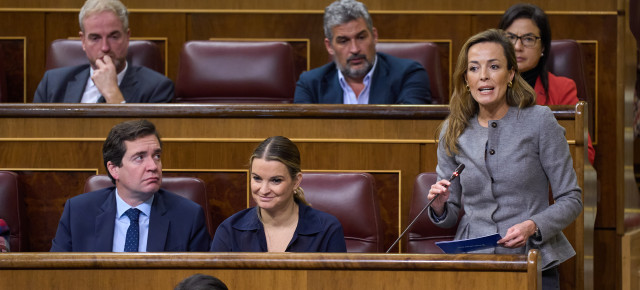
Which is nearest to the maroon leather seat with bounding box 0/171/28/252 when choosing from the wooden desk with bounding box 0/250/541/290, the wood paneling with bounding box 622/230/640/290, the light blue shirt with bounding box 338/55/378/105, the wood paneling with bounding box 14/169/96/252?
the wood paneling with bounding box 14/169/96/252

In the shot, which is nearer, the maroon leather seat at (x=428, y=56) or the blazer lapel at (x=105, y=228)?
the blazer lapel at (x=105, y=228)

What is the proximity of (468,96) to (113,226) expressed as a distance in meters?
0.45

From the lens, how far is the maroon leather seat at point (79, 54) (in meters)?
1.62

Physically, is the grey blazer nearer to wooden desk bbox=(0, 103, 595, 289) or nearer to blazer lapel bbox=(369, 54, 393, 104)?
wooden desk bbox=(0, 103, 595, 289)

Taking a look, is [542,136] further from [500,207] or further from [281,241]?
[281,241]

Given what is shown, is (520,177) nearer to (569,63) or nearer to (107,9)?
(569,63)

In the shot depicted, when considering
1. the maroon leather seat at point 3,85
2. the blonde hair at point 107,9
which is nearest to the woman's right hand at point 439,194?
the blonde hair at point 107,9

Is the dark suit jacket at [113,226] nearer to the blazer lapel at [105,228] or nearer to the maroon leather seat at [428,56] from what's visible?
the blazer lapel at [105,228]

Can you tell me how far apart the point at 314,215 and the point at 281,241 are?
1.9 inches

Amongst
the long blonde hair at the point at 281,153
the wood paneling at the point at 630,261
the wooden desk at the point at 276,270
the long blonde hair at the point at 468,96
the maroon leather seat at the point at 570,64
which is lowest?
the wood paneling at the point at 630,261

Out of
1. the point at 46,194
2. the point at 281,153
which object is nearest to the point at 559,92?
the point at 281,153

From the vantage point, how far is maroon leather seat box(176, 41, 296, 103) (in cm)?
157

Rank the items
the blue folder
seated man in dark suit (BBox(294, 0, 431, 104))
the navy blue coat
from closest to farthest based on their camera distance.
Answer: the blue folder
the navy blue coat
seated man in dark suit (BBox(294, 0, 431, 104))

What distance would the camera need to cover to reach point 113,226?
3.59ft
